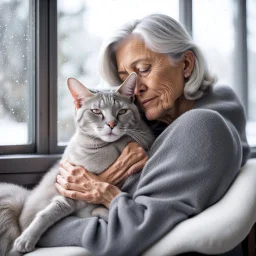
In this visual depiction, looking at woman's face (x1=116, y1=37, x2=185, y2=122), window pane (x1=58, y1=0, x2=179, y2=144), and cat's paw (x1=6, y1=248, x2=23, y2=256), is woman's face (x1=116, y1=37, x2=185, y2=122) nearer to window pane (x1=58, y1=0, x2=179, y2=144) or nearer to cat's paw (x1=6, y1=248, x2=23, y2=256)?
window pane (x1=58, y1=0, x2=179, y2=144)

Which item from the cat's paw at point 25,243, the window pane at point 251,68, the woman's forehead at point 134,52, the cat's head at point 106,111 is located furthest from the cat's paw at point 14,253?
the window pane at point 251,68

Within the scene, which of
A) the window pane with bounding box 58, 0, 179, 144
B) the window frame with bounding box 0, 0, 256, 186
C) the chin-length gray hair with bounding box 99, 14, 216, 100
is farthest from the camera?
the window pane with bounding box 58, 0, 179, 144

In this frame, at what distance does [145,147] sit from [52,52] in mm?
746

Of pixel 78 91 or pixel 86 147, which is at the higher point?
pixel 78 91

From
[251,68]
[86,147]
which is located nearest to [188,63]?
[86,147]

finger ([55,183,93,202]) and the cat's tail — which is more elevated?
finger ([55,183,93,202])

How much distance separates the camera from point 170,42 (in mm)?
1575

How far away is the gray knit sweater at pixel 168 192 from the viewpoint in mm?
1220

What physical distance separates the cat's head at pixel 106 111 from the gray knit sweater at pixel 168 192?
0.57 feet

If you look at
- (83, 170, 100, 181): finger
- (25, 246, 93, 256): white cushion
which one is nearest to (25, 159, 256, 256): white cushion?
(25, 246, 93, 256): white cushion

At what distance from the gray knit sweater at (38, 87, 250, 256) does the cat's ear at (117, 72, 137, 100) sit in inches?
9.8

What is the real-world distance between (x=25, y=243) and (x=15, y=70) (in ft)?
3.21

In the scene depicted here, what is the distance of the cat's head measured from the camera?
1453 mm

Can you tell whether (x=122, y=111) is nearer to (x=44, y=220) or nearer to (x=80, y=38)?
(x=44, y=220)
